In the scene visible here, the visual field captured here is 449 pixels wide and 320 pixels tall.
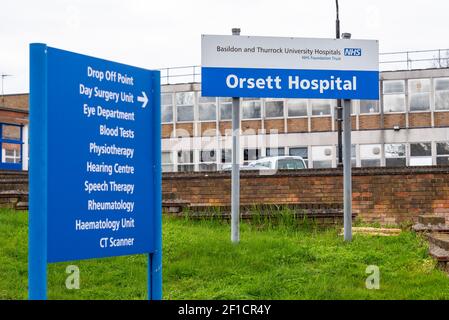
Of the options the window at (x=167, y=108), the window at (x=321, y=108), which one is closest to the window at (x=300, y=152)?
the window at (x=321, y=108)

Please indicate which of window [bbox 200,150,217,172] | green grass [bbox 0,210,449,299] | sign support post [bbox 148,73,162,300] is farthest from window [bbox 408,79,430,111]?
sign support post [bbox 148,73,162,300]

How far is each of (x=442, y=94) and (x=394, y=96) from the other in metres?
2.40

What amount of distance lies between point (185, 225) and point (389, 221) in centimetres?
545

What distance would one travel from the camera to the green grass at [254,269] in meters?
7.42

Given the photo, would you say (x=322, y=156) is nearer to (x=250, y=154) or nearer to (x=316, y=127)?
(x=316, y=127)

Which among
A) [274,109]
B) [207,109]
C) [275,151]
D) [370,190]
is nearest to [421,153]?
[275,151]

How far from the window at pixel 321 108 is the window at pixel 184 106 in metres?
7.02

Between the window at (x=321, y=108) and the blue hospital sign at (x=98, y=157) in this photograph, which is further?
the window at (x=321, y=108)

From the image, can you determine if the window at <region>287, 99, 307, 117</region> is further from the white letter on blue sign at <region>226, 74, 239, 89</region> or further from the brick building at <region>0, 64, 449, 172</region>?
the white letter on blue sign at <region>226, 74, 239, 89</region>

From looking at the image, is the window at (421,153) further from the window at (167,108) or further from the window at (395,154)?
the window at (167,108)

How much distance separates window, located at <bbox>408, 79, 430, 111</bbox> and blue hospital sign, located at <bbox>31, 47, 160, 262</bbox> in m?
35.0

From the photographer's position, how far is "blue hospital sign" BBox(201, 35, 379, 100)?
10.7 meters

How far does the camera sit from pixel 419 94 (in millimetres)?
38594
